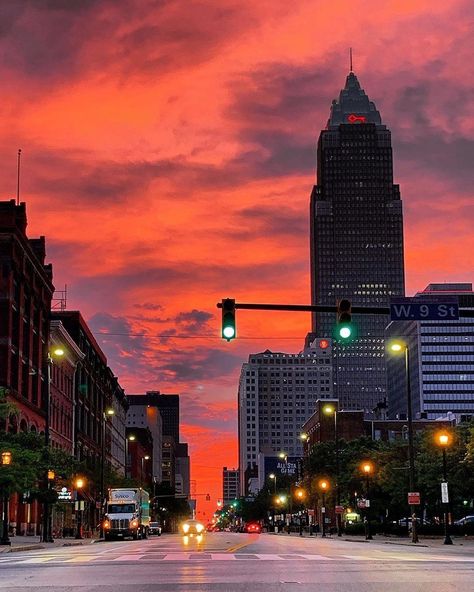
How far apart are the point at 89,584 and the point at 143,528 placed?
2436 inches

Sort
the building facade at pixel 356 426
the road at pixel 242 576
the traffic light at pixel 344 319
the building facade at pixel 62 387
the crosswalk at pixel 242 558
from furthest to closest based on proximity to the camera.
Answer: the building facade at pixel 356 426, the building facade at pixel 62 387, the crosswalk at pixel 242 558, the traffic light at pixel 344 319, the road at pixel 242 576

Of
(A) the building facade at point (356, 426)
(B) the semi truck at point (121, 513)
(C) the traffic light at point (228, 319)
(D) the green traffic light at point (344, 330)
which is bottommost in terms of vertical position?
(B) the semi truck at point (121, 513)

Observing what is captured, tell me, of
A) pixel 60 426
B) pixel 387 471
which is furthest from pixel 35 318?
pixel 387 471

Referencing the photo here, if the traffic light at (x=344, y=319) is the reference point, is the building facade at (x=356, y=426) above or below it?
above

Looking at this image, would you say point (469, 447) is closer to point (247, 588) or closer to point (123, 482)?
point (247, 588)

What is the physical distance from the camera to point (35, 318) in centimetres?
8969

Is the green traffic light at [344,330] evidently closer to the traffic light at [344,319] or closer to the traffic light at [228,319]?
the traffic light at [344,319]

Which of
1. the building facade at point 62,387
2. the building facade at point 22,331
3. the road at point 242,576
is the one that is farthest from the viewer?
the building facade at point 62,387

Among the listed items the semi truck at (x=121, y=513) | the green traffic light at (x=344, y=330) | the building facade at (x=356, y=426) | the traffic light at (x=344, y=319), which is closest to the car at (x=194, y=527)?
the semi truck at (x=121, y=513)

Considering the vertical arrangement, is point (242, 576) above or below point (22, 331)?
below

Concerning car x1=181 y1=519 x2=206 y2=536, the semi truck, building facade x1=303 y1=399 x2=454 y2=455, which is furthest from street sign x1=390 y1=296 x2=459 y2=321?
building facade x1=303 y1=399 x2=454 y2=455

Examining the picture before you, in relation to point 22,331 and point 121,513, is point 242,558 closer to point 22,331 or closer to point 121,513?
point 121,513

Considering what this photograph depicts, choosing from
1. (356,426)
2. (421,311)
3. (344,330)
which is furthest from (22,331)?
(356,426)

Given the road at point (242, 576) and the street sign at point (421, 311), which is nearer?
the road at point (242, 576)
